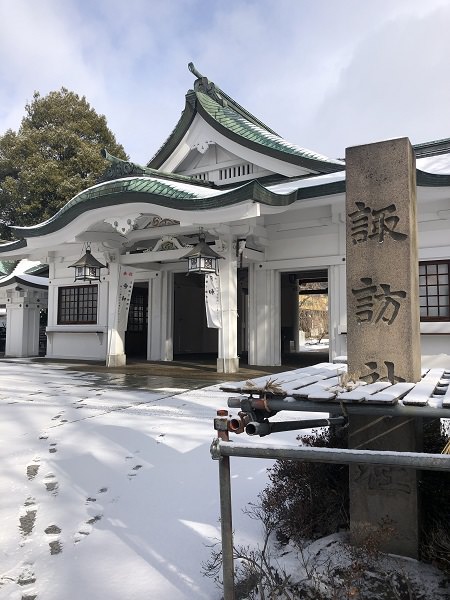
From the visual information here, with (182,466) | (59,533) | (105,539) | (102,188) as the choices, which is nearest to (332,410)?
(105,539)

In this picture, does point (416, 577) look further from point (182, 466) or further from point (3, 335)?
point (3, 335)

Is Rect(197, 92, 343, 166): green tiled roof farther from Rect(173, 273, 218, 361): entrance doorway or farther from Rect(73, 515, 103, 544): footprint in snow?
Rect(73, 515, 103, 544): footprint in snow

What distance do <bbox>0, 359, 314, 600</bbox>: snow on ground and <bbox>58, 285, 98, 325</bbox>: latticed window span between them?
9.05 m

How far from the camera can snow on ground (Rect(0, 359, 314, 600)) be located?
255 cm

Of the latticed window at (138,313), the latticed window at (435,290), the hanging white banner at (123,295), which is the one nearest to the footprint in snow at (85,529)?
the latticed window at (435,290)

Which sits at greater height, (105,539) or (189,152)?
(189,152)

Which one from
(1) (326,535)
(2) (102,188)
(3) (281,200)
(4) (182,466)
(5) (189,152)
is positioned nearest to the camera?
(1) (326,535)

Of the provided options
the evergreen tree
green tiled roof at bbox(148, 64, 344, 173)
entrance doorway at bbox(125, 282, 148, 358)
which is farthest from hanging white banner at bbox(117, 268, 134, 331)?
the evergreen tree

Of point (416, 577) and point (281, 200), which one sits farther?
point (281, 200)

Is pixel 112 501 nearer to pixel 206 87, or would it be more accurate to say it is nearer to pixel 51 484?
pixel 51 484

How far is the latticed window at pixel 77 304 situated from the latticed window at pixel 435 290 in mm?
10041

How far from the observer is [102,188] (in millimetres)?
11070

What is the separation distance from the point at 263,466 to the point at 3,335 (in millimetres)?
20887

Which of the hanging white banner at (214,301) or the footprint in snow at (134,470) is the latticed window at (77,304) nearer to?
the hanging white banner at (214,301)
